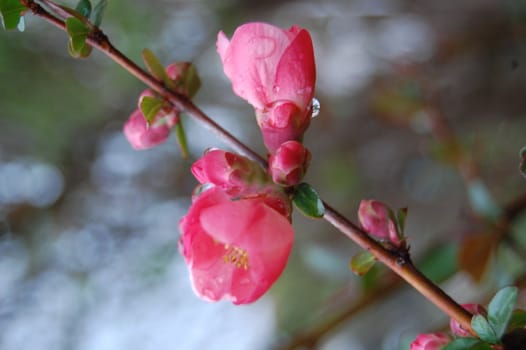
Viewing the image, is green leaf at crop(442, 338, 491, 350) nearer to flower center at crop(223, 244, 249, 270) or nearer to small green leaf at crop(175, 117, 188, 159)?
flower center at crop(223, 244, 249, 270)

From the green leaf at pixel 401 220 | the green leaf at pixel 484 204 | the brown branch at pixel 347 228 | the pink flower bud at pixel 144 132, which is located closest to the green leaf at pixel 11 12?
the brown branch at pixel 347 228

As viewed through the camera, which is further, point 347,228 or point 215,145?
point 215,145

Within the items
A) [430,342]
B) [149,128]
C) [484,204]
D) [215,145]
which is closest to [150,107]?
[149,128]

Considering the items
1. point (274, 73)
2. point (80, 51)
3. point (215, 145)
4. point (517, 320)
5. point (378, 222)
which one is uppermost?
point (215, 145)

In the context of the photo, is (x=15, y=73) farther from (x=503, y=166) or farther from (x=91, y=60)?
(x=503, y=166)

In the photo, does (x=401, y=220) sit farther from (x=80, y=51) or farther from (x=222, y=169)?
(x=80, y=51)

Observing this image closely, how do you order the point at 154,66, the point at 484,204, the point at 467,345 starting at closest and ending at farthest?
1. the point at 467,345
2. the point at 154,66
3. the point at 484,204

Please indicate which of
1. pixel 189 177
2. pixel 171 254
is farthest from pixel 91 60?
pixel 171 254
